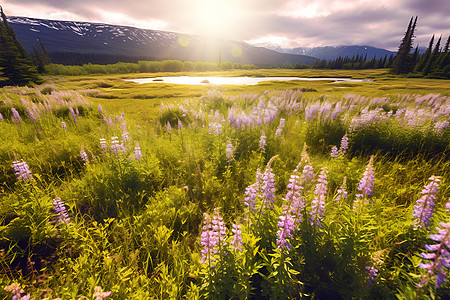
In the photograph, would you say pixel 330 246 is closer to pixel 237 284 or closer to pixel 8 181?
pixel 237 284

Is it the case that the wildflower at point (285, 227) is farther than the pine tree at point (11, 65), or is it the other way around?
the pine tree at point (11, 65)

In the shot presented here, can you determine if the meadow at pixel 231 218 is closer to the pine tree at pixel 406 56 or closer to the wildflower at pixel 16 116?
Answer: the wildflower at pixel 16 116

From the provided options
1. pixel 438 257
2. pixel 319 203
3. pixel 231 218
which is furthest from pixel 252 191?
pixel 231 218

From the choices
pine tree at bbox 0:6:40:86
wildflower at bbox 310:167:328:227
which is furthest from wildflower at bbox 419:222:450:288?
pine tree at bbox 0:6:40:86

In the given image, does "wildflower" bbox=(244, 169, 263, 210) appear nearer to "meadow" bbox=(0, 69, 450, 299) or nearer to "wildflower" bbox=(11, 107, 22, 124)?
"meadow" bbox=(0, 69, 450, 299)

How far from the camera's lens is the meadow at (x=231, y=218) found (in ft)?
6.37

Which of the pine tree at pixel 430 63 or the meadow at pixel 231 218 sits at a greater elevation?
the pine tree at pixel 430 63

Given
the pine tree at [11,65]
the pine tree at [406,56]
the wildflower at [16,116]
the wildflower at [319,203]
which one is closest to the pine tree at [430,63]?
the pine tree at [406,56]

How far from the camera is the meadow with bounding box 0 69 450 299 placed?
194 centimetres

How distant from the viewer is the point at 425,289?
4.84 ft

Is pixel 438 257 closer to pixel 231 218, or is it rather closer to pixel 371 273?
pixel 371 273

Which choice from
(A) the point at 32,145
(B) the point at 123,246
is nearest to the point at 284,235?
(B) the point at 123,246

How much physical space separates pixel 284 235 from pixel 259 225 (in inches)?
17.7

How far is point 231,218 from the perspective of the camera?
3455 mm
